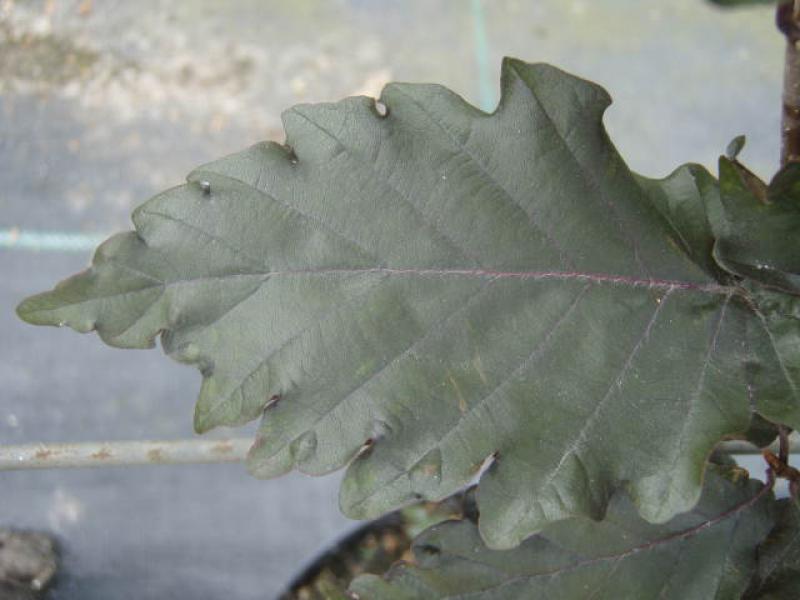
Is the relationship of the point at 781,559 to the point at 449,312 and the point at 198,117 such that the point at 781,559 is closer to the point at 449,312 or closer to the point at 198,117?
the point at 449,312

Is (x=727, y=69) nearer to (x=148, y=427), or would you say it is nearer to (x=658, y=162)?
(x=658, y=162)

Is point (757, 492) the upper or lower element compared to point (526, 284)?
lower

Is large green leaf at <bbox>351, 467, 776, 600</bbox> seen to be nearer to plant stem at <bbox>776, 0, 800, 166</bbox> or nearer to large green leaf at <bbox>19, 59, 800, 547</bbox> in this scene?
large green leaf at <bbox>19, 59, 800, 547</bbox>

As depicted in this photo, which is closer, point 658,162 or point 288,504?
point 288,504

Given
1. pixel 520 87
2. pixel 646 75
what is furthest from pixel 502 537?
pixel 646 75

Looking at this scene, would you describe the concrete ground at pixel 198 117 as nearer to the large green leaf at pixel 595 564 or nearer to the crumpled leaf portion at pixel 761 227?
the large green leaf at pixel 595 564

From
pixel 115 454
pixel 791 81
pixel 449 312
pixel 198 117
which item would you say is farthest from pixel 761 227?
pixel 198 117

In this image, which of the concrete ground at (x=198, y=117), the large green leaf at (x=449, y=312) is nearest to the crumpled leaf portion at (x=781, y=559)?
the large green leaf at (x=449, y=312)
